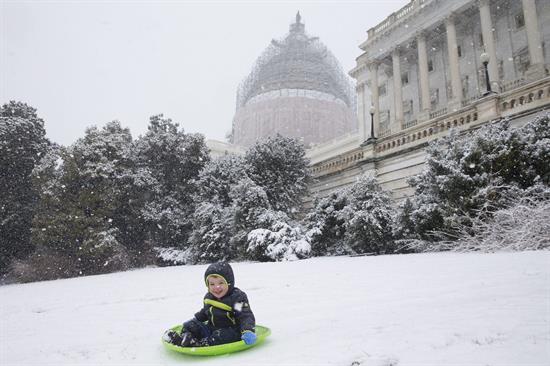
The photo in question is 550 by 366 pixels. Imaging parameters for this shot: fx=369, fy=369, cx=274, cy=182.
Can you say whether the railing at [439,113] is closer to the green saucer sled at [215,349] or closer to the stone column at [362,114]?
the stone column at [362,114]

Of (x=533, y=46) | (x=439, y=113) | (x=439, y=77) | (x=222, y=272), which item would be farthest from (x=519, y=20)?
(x=222, y=272)

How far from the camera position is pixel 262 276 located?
8.19m

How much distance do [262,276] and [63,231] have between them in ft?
31.4

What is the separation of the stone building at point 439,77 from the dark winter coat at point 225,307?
36.8ft

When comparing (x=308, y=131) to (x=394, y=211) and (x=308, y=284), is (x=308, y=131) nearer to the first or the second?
(x=394, y=211)

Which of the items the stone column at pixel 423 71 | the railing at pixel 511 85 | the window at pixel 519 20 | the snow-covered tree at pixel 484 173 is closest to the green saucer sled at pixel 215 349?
the snow-covered tree at pixel 484 173

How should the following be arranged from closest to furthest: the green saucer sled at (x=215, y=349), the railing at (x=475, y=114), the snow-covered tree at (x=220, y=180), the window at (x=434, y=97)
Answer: the green saucer sled at (x=215, y=349) < the railing at (x=475, y=114) < the snow-covered tree at (x=220, y=180) < the window at (x=434, y=97)

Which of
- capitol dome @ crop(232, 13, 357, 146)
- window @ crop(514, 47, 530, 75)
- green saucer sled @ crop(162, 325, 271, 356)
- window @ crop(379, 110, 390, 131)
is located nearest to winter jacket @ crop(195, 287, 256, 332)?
green saucer sled @ crop(162, 325, 271, 356)

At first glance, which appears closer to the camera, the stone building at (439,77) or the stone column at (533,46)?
the stone building at (439,77)

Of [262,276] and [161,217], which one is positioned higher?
[161,217]

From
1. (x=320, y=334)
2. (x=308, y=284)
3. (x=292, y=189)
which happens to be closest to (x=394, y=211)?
(x=292, y=189)

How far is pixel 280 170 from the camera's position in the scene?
1614 centimetres

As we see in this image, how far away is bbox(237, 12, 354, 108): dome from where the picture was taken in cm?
5125

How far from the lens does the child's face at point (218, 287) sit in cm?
339
